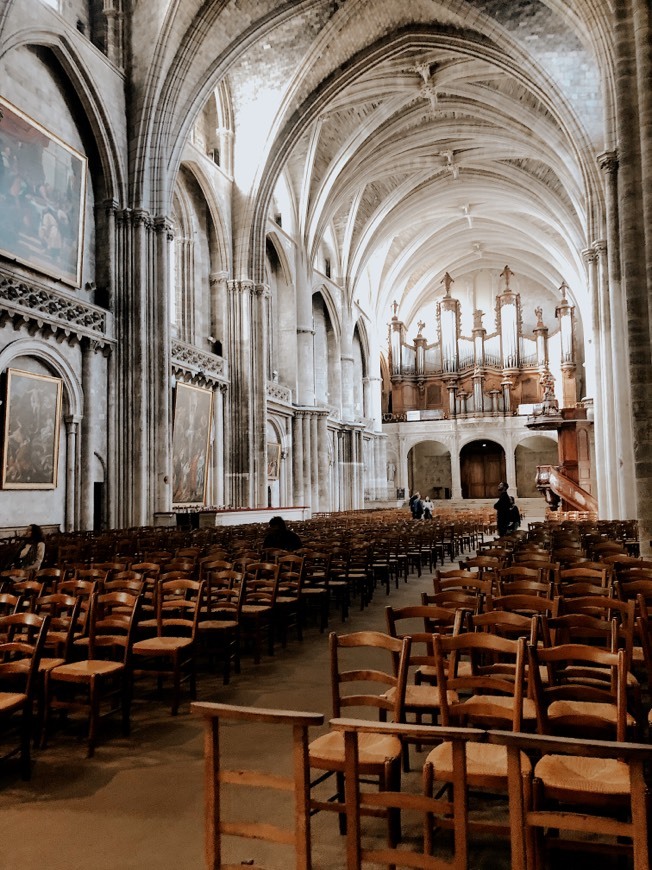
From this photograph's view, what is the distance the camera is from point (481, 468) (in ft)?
146

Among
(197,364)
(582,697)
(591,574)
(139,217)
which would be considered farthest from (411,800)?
(197,364)

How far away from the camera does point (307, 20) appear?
22.7m

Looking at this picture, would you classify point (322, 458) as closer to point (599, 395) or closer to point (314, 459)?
point (314, 459)

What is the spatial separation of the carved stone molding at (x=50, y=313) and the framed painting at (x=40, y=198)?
1.93ft

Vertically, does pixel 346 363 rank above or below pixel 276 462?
above

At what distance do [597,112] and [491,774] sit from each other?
21614 millimetres

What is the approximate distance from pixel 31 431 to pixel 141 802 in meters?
13.1

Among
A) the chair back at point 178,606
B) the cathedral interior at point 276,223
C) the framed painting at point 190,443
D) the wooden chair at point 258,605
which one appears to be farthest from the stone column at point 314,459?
the chair back at point 178,606

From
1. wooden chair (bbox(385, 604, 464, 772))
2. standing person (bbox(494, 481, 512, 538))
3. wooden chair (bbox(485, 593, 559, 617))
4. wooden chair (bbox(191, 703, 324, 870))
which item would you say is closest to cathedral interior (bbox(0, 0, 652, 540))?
standing person (bbox(494, 481, 512, 538))

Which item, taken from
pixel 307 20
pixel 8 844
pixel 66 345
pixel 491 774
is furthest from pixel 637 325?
pixel 307 20

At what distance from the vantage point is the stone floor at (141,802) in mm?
3002

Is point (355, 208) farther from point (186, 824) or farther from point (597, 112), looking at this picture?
point (186, 824)

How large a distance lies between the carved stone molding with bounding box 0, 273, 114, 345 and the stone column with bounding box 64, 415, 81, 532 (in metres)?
1.95

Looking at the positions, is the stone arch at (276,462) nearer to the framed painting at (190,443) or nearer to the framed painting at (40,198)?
the framed painting at (190,443)
